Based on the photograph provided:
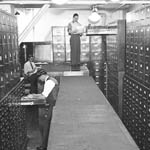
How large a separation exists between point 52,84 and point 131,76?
1.77 metres

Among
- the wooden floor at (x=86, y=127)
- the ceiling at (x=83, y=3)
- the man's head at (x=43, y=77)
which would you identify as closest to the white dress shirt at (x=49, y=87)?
the man's head at (x=43, y=77)

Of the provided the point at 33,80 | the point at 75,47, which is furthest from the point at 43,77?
the point at 75,47

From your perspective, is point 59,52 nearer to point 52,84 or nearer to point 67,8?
point 67,8

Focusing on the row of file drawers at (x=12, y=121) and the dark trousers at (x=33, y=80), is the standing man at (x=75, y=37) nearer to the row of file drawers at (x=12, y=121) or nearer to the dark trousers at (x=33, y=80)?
the dark trousers at (x=33, y=80)

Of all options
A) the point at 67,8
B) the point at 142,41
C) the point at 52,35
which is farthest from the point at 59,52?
the point at 142,41

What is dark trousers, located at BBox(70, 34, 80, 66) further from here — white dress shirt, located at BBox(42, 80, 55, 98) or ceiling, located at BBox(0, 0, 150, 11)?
white dress shirt, located at BBox(42, 80, 55, 98)

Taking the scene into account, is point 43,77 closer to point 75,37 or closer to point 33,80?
point 33,80

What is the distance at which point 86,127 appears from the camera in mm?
2182

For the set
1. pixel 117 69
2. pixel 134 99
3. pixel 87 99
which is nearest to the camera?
pixel 87 99

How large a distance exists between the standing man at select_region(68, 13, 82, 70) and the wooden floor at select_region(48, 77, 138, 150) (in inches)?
114

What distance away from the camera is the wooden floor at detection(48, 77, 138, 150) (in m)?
1.80

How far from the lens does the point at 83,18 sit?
31.7 feet

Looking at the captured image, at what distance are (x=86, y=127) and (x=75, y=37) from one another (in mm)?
4224

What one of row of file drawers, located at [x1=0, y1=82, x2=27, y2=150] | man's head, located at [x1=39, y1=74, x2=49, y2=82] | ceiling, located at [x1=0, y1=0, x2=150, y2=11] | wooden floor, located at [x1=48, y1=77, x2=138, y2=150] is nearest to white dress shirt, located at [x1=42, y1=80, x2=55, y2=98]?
row of file drawers, located at [x1=0, y1=82, x2=27, y2=150]
